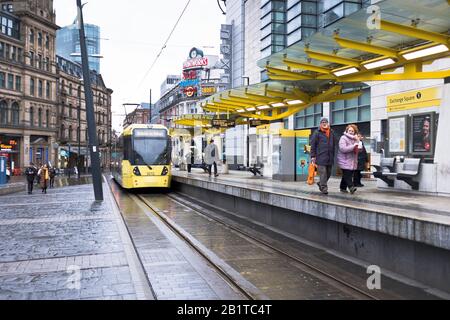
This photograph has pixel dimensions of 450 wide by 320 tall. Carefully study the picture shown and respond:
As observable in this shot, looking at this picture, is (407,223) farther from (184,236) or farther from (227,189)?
(227,189)

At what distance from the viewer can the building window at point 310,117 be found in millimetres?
31641

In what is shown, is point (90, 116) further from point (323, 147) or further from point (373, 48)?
point (373, 48)

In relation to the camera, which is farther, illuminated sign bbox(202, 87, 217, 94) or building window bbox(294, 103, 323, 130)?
illuminated sign bbox(202, 87, 217, 94)

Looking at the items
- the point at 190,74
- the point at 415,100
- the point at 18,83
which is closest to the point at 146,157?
the point at 415,100

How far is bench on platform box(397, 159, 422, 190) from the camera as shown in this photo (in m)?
11.7

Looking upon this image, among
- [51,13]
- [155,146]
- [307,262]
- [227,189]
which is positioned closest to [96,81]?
[51,13]

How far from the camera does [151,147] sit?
24.1 m

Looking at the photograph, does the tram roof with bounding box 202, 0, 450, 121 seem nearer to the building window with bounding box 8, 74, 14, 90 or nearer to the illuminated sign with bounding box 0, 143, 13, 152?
the illuminated sign with bounding box 0, 143, 13, 152

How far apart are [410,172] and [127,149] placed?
15.6 metres

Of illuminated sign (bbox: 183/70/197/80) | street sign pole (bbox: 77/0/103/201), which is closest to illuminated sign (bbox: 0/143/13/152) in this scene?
illuminated sign (bbox: 183/70/197/80)

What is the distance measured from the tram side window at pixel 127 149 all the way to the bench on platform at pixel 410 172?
1478 cm

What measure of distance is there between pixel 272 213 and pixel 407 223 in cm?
635

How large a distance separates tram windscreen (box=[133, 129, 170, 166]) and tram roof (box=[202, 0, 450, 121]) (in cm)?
892
